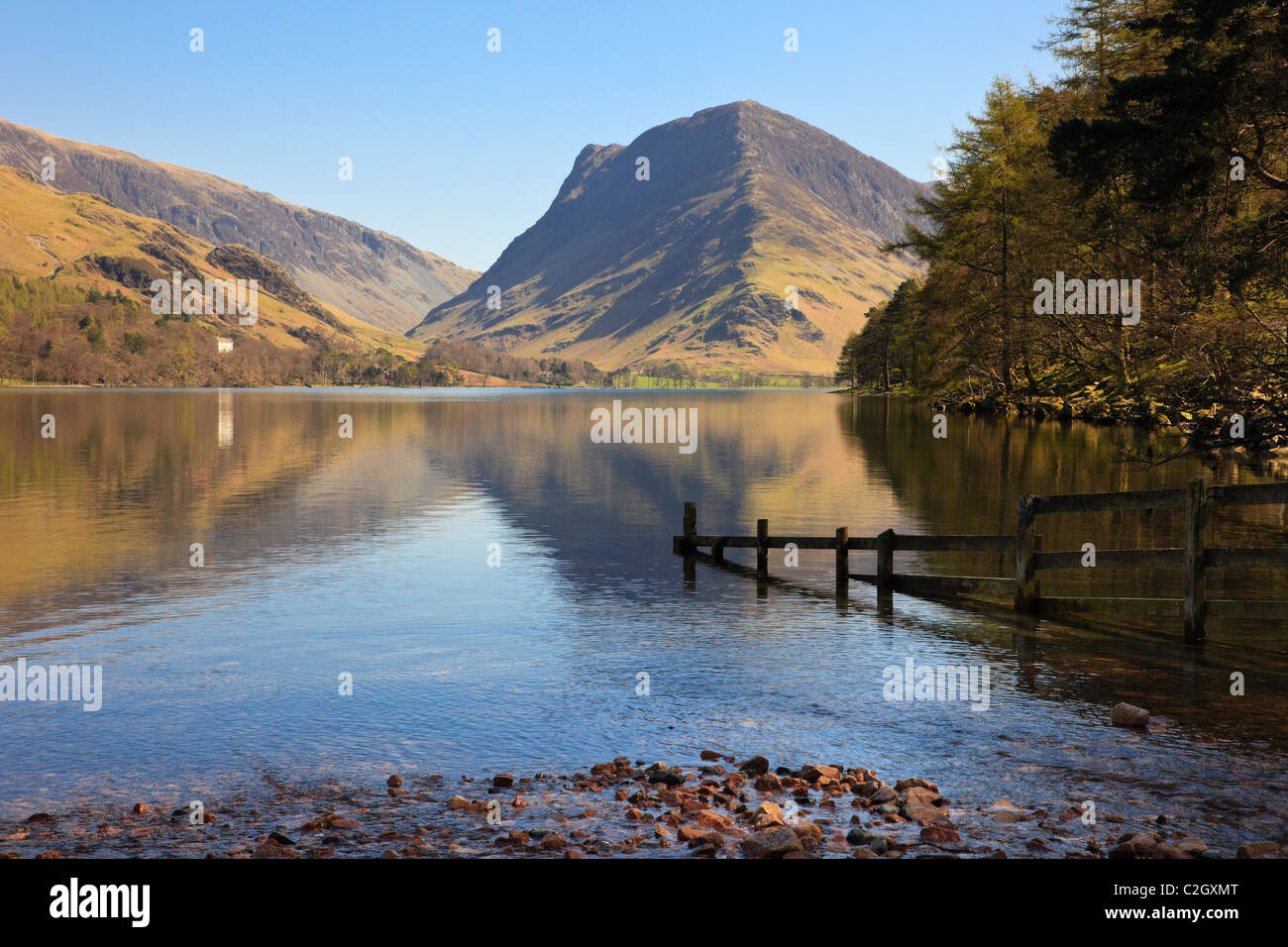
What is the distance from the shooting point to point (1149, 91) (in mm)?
32625

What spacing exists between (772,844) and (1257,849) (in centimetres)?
486

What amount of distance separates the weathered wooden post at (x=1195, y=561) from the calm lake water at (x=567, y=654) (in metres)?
0.53

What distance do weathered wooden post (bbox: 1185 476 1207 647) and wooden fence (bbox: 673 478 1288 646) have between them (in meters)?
0.02

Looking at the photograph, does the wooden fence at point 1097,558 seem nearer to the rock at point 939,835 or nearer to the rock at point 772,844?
the rock at point 939,835

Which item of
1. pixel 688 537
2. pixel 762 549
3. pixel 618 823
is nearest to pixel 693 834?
pixel 618 823

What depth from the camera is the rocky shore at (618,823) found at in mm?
11141

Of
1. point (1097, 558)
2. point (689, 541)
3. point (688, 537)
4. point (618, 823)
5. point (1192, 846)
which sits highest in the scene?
point (1097, 558)

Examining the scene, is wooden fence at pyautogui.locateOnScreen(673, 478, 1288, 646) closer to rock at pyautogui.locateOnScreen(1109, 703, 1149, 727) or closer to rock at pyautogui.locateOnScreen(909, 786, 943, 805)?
rock at pyautogui.locateOnScreen(1109, 703, 1149, 727)

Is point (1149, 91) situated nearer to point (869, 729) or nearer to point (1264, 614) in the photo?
point (1264, 614)

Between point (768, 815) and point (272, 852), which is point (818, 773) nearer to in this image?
point (768, 815)

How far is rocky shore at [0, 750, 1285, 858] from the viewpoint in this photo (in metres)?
11.1

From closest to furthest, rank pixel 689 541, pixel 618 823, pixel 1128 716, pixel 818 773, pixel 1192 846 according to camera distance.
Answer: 1. pixel 1192 846
2. pixel 618 823
3. pixel 818 773
4. pixel 1128 716
5. pixel 689 541

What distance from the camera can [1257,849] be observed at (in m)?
10.7
